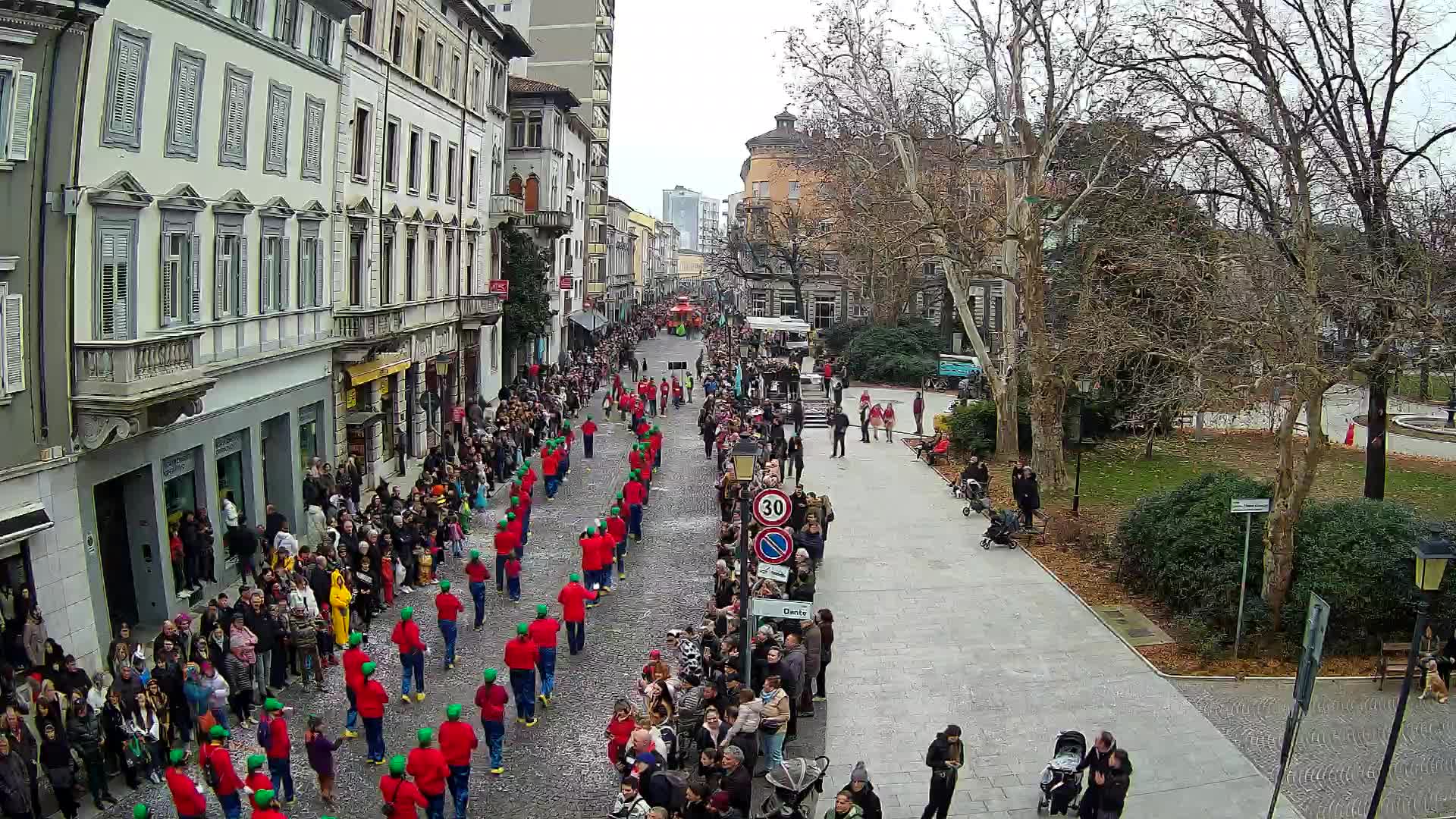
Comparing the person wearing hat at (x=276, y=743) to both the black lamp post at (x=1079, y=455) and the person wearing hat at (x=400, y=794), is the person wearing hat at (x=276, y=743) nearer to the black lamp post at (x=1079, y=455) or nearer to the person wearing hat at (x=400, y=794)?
the person wearing hat at (x=400, y=794)

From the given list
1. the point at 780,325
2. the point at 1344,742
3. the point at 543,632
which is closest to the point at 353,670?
the point at 543,632

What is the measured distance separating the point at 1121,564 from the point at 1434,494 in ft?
38.2

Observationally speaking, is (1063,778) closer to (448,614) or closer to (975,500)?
(448,614)

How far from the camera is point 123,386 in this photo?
15.5 m

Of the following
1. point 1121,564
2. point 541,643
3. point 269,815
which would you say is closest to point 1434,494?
point 1121,564

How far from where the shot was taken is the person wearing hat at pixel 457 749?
36.4ft

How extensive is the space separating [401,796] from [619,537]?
406 inches

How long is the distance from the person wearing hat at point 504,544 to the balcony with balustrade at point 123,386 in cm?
505

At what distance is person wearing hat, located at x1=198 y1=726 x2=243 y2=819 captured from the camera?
1076 centimetres

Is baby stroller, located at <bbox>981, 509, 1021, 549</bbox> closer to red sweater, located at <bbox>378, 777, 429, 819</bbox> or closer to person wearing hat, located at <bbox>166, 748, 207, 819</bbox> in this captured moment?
red sweater, located at <bbox>378, 777, 429, 819</bbox>

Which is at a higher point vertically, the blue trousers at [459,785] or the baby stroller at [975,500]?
the baby stroller at [975,500]

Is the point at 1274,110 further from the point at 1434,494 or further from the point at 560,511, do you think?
the point at 560,511

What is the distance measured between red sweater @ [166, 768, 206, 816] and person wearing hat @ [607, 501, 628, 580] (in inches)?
370

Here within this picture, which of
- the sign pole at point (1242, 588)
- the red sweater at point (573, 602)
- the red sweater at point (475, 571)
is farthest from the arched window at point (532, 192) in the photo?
the sign pole at point (1242, 588)
